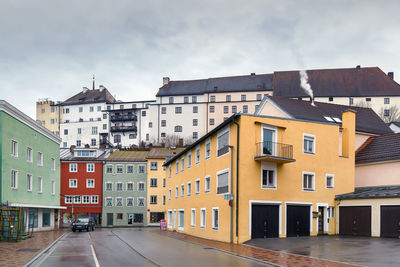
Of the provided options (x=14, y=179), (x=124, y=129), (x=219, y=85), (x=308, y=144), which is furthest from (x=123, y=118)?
(x=308, y=144)

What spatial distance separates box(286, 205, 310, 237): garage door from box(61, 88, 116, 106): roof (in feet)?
296

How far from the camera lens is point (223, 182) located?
92.2ft

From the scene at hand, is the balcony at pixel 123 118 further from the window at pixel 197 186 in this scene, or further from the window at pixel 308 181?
the window at pixel 308 181

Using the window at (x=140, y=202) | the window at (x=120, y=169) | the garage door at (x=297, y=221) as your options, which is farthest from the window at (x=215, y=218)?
the window at (x=120, y=169)

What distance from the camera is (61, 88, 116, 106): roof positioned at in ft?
370

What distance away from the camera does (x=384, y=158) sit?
31.8m

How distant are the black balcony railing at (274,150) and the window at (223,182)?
8.61 ft

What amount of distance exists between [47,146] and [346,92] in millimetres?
65475

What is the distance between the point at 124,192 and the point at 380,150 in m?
42.6

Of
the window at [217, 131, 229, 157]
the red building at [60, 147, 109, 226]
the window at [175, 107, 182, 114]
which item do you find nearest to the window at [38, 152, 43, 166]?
the window at [217, 131, 229, 157]

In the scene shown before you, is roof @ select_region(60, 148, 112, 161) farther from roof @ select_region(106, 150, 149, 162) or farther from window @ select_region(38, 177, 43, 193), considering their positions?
window @ select_region(38, 177, 43, 193)

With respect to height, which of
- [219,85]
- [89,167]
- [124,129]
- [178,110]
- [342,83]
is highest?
[219,85]

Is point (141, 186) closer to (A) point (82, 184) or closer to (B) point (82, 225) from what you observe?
(A) point (82, 184)

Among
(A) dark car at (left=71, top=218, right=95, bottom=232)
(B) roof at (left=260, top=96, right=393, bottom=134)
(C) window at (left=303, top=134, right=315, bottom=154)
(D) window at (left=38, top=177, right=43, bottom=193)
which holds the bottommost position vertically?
(A) dark car at (left=71, top=218, right=95, bottom=232)
